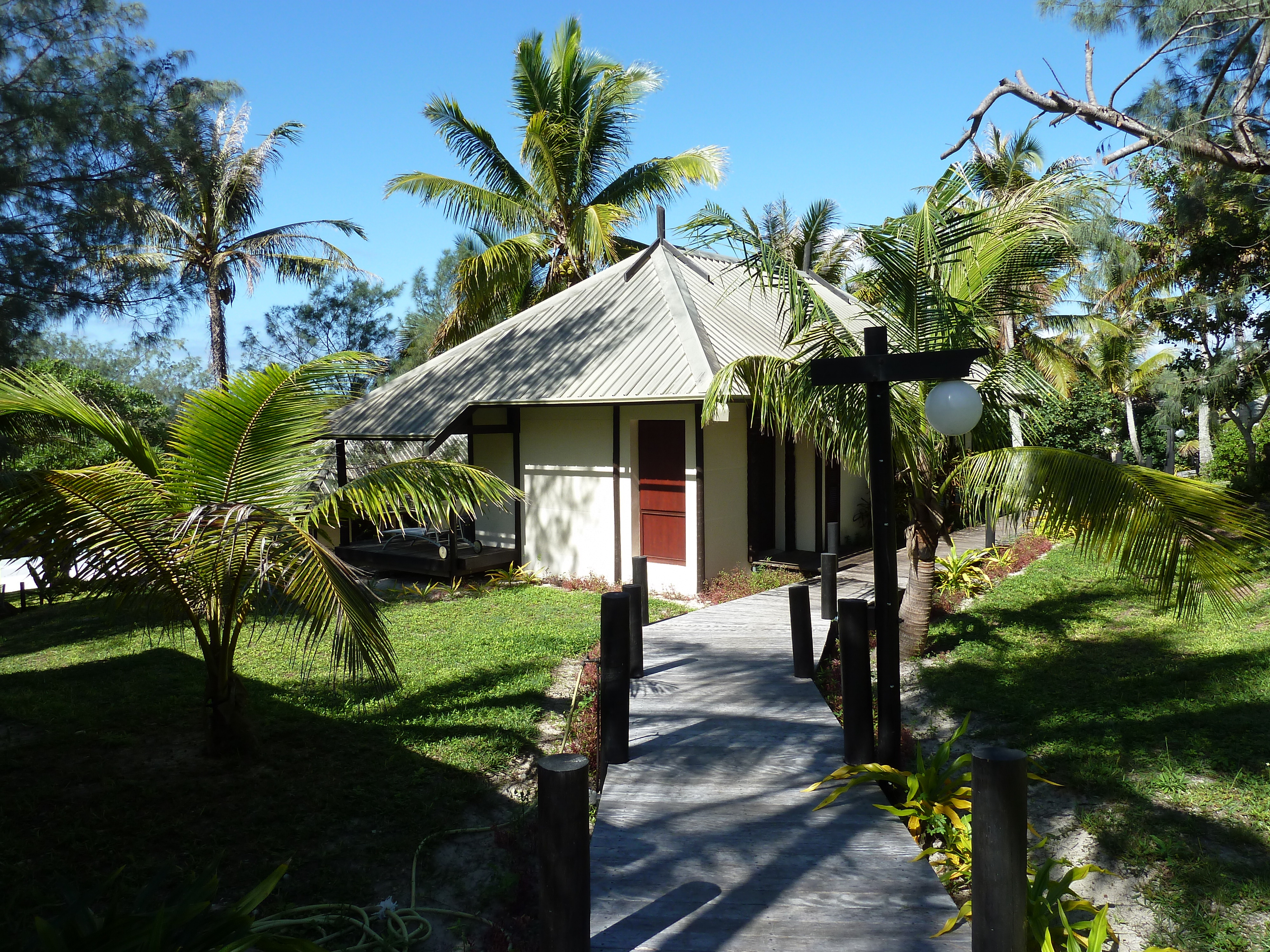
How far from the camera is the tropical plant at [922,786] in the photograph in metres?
5.04

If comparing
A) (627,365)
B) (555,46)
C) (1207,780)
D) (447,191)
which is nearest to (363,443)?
(447,191)

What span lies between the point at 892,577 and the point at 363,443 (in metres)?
15.2

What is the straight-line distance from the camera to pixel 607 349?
45.2 feet

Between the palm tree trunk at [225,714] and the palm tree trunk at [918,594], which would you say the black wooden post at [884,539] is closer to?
the palm tree trunk at [918,594]

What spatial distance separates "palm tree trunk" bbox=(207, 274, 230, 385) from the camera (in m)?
23.5

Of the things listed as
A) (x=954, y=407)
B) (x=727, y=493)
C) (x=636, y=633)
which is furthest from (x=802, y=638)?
(x=727, y=493)

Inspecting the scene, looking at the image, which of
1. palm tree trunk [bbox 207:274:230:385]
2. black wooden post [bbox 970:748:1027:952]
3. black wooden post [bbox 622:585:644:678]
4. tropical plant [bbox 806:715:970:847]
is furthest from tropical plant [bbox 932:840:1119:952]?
palm tree trunk [bbox 207:274:230:385]

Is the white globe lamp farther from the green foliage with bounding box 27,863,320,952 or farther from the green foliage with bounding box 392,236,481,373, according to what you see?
the green foliage with bounding box 392,236,481,373

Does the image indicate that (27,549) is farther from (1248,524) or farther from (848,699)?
(1248,524)

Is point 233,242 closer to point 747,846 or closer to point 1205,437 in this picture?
point 747,846

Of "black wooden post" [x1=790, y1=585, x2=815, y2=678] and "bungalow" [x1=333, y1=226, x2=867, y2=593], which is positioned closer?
"black wooden post" [x1=790, y1=585, x2=815, y2=678]

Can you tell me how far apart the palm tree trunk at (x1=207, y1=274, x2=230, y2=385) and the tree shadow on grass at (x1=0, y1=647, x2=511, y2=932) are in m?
17.8

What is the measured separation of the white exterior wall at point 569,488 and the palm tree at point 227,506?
6.94 meters

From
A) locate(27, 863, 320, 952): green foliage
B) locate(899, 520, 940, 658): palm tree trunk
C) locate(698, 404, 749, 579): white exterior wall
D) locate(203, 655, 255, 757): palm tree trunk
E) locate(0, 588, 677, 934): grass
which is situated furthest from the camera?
locate(698, 404, 749, 579): white exterior wall
